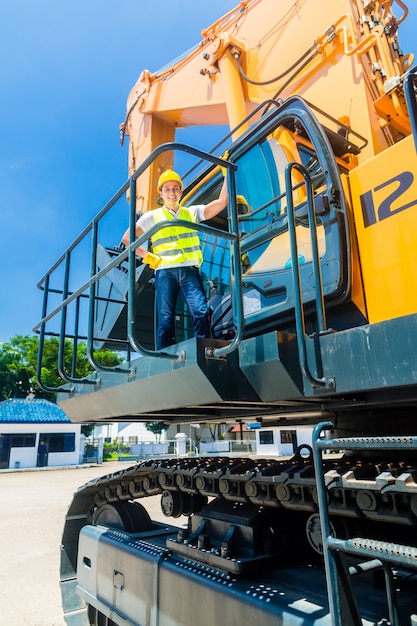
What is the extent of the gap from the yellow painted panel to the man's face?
1.37 m

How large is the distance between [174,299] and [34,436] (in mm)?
27947

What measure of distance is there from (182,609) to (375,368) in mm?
2197

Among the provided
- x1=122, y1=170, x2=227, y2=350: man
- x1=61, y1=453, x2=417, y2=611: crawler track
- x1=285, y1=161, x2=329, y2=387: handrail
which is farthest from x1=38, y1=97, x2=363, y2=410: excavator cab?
x1=61, y1=453, x2=417, y2=611: crawler track

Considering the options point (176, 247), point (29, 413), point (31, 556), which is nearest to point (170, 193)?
point (176, 247)

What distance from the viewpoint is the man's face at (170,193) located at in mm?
3564

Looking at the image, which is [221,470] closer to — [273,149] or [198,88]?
[273,149]

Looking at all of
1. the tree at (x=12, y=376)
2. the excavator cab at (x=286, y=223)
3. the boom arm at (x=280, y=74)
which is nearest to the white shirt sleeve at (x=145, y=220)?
the excavator cab at (x=286, y=223)

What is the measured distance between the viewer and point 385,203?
2.64 m

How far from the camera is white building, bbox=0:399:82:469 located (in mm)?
27406

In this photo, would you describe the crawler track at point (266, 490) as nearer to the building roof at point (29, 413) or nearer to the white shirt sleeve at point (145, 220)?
the white shirt sleeve at point (145, 220)

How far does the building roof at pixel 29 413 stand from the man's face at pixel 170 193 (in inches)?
1069

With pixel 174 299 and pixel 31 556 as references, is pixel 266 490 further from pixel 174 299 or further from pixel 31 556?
→ pixel 31 556

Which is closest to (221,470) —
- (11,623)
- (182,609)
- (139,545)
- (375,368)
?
(182,609)

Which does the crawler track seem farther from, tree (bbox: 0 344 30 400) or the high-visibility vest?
tree (bbox: 0 344 30 400)
